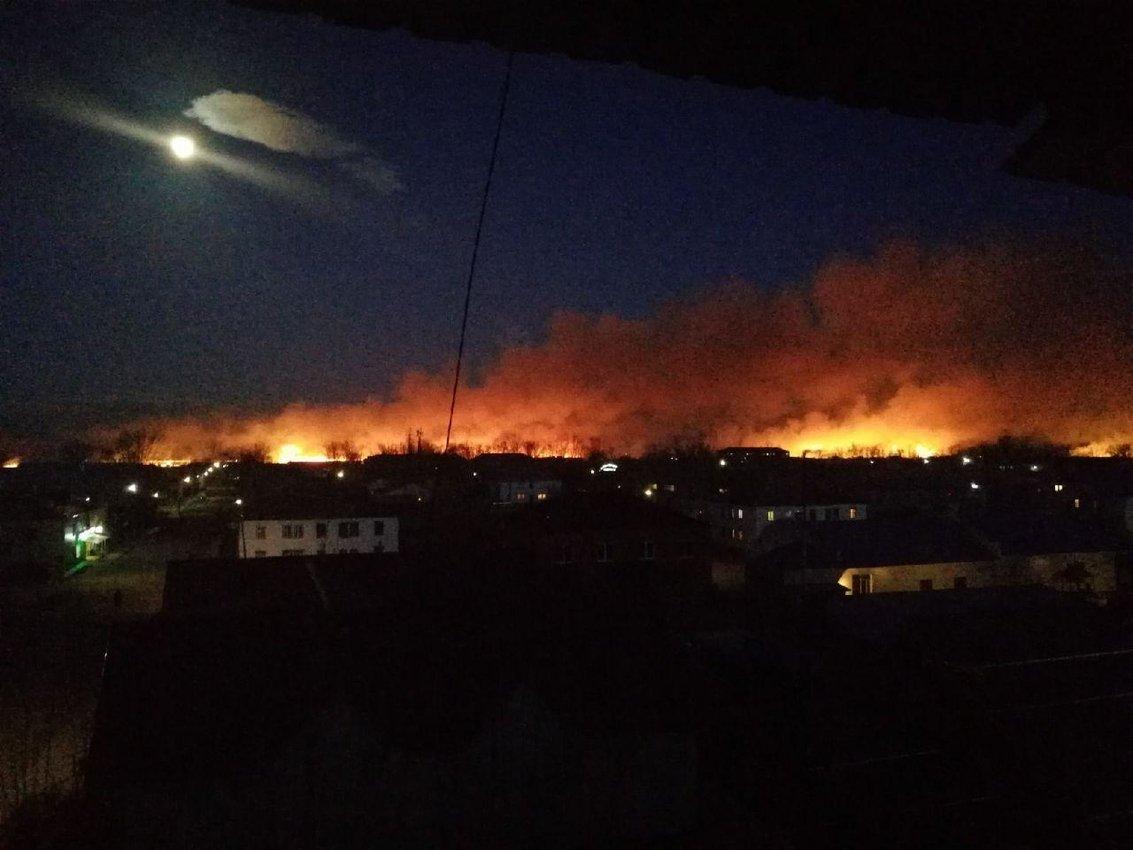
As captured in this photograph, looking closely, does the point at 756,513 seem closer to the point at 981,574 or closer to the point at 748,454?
the point at 981,574

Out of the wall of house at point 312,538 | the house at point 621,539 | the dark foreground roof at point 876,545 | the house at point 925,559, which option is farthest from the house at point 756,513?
the wall of house at point 312,538

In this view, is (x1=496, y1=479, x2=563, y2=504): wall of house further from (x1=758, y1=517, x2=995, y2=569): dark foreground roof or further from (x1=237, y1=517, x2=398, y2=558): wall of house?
(x1=758, y1=517, x2=995, y2=569): dark foreground roof

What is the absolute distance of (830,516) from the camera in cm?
2714

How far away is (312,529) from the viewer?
24.9m

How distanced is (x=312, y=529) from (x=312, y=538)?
0.32 meters

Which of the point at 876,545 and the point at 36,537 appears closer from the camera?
the point at 876,545

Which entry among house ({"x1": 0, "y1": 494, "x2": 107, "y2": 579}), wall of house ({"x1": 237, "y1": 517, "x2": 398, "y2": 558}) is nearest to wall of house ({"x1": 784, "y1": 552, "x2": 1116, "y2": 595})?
wall of house ({"x1": 237, "y1": 517, "x2": 398, "y2": 558})

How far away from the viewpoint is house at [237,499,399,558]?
24.4 m

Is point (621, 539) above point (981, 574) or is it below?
below

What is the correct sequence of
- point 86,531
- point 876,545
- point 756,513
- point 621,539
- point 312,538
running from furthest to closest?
point 86,531
point 756,513
point 312,538
point 621,539
point 876,545

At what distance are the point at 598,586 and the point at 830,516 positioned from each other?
20.2 m

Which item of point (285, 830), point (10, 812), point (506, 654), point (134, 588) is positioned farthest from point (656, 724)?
point (134, 588)

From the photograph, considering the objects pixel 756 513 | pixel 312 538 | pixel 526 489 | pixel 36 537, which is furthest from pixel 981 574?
pixel 36 537

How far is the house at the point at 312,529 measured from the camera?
24359 mm
